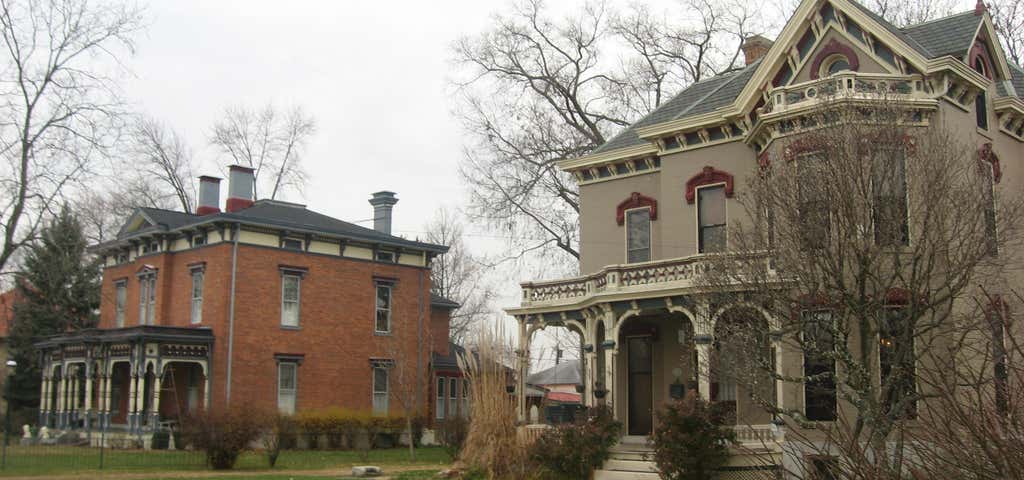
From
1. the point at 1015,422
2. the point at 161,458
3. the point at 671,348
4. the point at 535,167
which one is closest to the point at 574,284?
the point at 671,348

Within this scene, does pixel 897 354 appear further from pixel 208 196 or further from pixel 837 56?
pixel 208 196

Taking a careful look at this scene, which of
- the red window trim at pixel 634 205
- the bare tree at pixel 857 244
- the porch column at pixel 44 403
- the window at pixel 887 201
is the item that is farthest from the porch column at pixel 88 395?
the window at pixel 887 201

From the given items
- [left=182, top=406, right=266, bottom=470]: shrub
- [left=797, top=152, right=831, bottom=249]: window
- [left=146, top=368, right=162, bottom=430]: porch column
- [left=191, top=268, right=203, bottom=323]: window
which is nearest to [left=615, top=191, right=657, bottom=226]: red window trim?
[left=797, top=152, right=831, bottom=249]: window

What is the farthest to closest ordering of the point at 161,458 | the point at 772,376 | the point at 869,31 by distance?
the point at 161,458
the point at 869,31
the point at 772,376

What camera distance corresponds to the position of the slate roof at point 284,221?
105 ft

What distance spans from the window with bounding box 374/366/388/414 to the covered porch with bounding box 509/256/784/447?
459 inches

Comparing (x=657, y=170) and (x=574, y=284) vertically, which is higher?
(x=657, y=170)

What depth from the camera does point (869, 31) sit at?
1925 cm

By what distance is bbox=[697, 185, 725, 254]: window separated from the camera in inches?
877

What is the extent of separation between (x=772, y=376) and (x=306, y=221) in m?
22.7

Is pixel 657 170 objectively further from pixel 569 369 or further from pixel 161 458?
pixel 569 369

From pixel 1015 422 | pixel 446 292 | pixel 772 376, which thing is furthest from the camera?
pixel 446 292

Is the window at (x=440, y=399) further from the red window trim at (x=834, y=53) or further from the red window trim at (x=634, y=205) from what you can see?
the red window trim at (x=834, y=53)

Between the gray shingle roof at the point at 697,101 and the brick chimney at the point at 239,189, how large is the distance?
49.4ft
